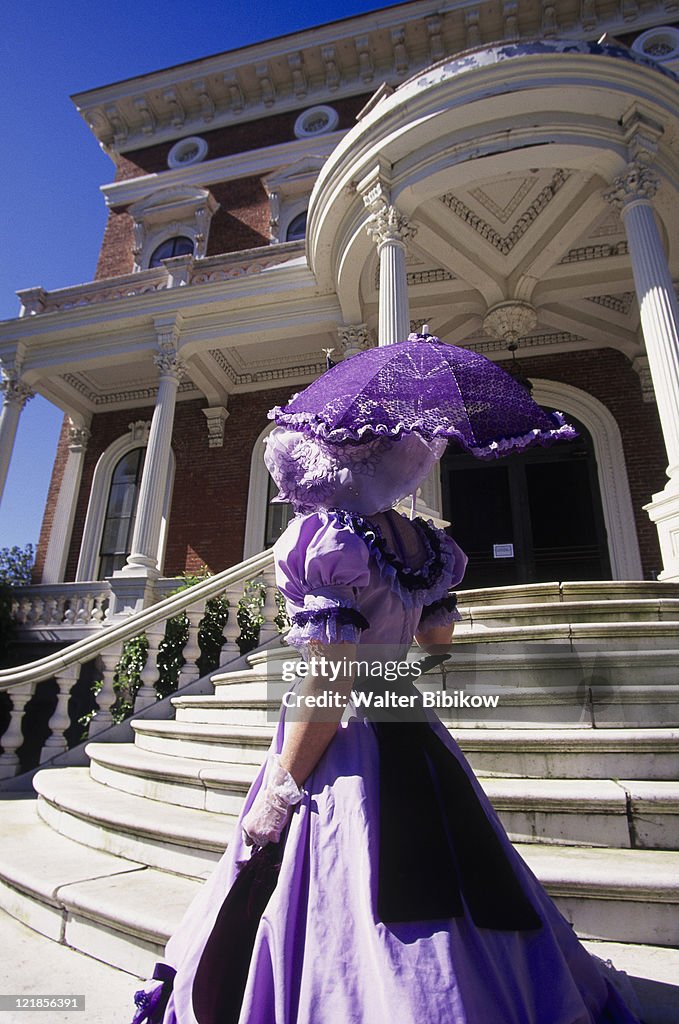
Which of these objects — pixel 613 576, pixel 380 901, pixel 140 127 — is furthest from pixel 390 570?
pixel 140 127

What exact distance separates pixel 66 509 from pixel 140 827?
33.7 feet

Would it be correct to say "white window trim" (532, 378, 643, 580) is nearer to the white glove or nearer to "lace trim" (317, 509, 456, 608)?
"lace trim" (317, 509, 456, 608)

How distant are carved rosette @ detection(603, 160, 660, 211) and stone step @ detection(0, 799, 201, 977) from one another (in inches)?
293

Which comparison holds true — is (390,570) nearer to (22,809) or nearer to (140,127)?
(22,809)

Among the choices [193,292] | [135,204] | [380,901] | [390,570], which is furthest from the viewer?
[135,204]

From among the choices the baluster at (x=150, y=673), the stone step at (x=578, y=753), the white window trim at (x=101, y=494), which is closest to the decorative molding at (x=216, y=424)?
the white window trim at (x=101, y=494)

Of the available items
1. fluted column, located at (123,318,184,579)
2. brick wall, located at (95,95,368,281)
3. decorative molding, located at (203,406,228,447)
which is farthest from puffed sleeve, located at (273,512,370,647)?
brick wall, located at (95,95,368,281)

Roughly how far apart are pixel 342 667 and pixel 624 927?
154 cm

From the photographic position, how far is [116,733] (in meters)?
5.07

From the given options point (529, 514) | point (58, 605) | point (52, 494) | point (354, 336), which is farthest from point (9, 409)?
point (529, 514)

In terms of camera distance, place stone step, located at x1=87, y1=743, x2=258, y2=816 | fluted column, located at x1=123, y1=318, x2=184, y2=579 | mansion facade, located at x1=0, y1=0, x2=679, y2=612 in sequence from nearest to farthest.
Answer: stone step, located at x1=87, y1=743, x2=258, y2=816 → mansion facade, located at x1=0, y1=0, x2=679, y2=612 → fluted column, located at x1=123, y1=318, x2=184, y2=579

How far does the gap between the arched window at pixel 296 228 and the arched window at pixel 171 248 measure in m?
2.29

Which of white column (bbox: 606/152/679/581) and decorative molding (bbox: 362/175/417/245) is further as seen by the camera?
decorative molding (bbox: 362/175/417/245)

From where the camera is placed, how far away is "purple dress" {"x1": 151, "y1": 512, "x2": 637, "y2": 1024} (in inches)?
46.8
